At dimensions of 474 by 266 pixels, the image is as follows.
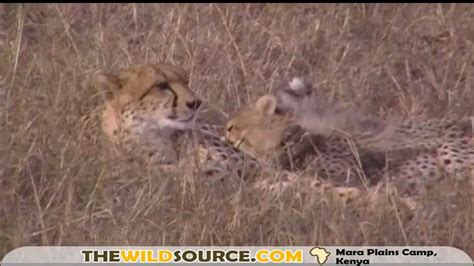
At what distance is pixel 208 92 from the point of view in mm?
4812

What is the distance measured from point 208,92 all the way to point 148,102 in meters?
0.46

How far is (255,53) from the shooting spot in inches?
203

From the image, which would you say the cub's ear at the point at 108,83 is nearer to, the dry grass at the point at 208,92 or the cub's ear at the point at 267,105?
the dry grass at the point at 208,92

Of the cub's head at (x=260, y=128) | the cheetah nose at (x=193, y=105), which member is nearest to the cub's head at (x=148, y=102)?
the cheetah nose at (x=193, y=105)

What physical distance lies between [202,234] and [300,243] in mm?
262

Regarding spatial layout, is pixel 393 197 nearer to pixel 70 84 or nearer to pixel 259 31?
pixel 70 84

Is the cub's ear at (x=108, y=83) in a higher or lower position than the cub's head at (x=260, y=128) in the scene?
higher

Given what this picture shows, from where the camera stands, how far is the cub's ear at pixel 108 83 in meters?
4.42

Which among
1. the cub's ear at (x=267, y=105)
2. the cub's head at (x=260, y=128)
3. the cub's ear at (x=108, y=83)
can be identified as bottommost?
the cub's head at (x=260, y=128)

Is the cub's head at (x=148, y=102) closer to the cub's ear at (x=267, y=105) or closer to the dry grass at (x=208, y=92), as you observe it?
the dry grass at (x=208, y=92)

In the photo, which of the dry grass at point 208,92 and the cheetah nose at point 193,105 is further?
the cheetah nose at point 193,105

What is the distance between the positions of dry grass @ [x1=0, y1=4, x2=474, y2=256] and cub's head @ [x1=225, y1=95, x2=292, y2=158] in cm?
28

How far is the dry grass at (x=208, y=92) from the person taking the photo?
367 centimetres

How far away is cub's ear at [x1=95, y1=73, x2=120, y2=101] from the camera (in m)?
4.42
